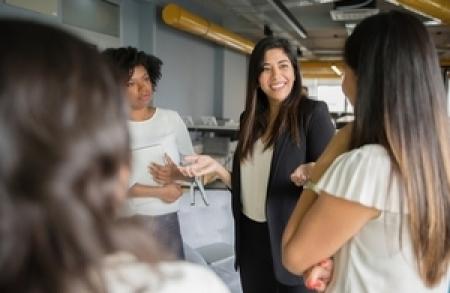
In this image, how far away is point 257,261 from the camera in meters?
1.50

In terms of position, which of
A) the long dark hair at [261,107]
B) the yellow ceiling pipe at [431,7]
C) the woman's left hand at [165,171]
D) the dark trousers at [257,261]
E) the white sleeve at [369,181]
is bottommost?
the dark trousers at [257,261]

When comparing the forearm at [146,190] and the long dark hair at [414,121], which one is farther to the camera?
the forearm at [146,190]

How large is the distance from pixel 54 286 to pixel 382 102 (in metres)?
0.65

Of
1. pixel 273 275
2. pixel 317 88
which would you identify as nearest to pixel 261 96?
pixel 273 275

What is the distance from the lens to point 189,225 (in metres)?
2.85

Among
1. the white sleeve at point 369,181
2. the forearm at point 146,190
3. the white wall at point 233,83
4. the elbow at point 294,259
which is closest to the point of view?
the white sleeve at point 369,181

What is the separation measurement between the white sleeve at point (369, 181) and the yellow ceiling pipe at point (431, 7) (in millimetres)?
3520

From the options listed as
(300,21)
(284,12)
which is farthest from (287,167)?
(300,21)

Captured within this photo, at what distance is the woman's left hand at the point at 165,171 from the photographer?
1.53 metres

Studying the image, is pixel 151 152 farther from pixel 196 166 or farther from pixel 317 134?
pixel 317 134

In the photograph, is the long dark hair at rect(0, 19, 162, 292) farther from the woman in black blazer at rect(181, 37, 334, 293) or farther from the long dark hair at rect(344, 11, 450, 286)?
the woman in black blazer at rect(181, 37, 334, 293)

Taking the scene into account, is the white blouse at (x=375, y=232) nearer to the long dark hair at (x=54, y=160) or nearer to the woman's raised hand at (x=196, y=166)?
the long dark hair at (x=54, y=160)

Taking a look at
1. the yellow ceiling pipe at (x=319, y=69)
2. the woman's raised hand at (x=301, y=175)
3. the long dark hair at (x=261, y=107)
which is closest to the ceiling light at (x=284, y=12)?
the long dark hair at (x=261, y=107)

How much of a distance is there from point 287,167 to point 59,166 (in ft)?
3.70
